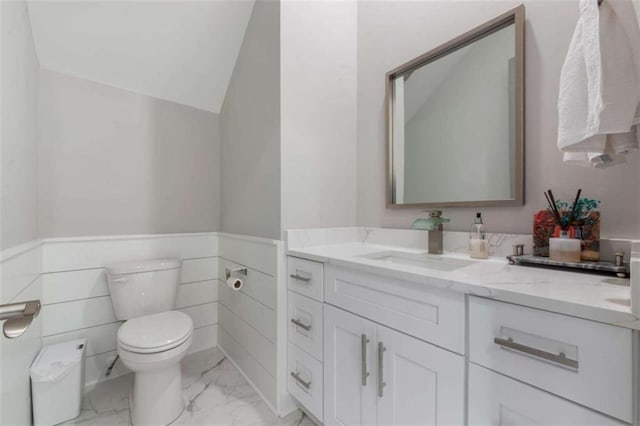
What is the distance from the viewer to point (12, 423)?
1008mm

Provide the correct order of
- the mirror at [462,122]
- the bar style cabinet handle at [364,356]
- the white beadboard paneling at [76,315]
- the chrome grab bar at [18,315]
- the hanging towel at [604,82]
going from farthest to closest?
the white beadboard paneling at [76,315], the mirror at [462,122], the bar style cabinet handle at [364,356], the hanging towel at [604,82], the chrome grab bar at [18,315]

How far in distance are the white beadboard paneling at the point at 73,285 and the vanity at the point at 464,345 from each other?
1.35 m

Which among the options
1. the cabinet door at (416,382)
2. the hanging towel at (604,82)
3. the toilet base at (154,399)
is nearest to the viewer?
the hanging towel at (604,82)

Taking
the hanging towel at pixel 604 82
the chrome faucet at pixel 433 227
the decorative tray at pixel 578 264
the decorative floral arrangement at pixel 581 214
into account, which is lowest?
the decorative tray at pixel 578 264

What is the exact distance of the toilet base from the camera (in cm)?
134

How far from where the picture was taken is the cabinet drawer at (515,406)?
58cm

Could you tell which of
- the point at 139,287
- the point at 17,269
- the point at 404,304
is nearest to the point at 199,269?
the point at 139,287

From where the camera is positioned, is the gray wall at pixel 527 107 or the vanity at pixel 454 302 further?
the gray wall at pixel 527 107

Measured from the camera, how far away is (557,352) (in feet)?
1.98

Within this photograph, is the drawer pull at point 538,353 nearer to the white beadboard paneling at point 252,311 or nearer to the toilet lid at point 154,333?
the white beadboard paneling at point 252,311

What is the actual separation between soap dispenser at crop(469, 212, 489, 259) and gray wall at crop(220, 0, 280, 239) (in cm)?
91

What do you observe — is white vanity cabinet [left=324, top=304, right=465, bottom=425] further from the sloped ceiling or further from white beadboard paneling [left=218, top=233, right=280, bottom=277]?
the sloped ceiling

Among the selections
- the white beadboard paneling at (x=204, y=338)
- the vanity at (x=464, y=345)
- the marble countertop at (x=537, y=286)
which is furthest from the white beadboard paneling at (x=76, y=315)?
the marble countertop at (x=537, y=286)

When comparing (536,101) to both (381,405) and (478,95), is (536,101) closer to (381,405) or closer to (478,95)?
(478,95)
